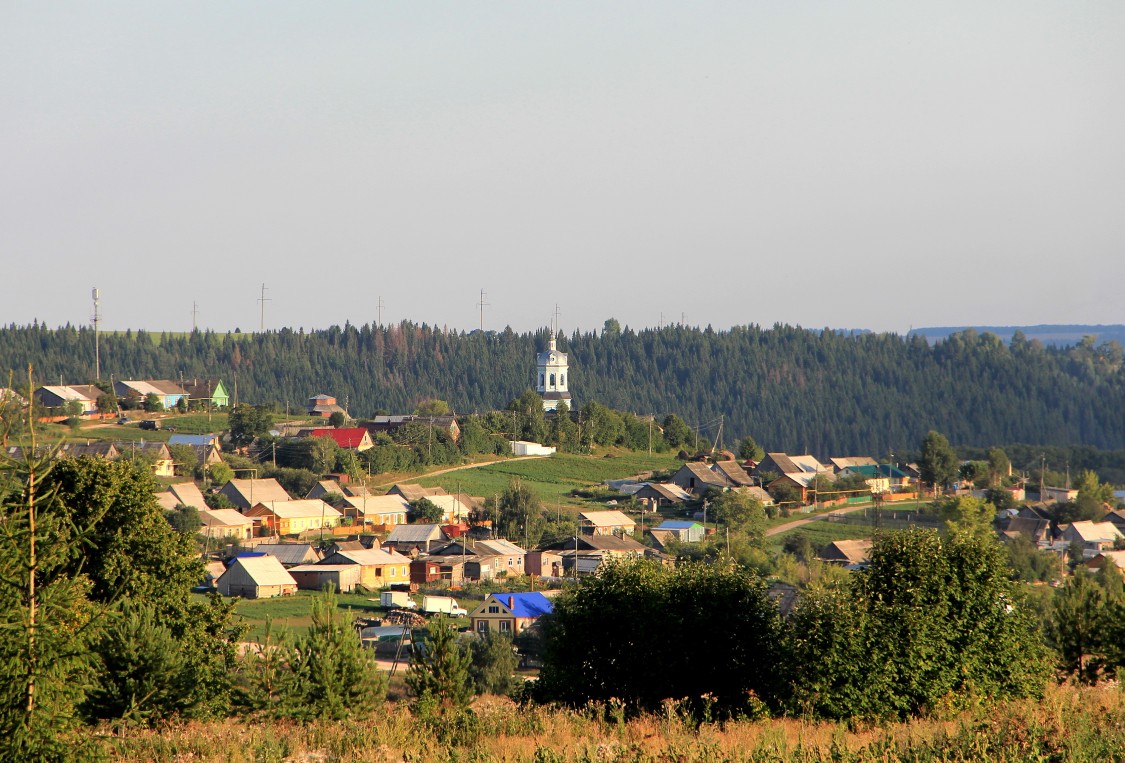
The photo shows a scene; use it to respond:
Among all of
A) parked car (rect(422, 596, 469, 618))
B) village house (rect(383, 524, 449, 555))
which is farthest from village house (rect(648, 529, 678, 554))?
parked car (rect(422, 596, 469, 618))

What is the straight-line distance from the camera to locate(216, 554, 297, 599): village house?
4156 cm

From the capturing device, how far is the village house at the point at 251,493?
182ft

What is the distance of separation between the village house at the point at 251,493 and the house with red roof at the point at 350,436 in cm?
839

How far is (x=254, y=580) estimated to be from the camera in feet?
137

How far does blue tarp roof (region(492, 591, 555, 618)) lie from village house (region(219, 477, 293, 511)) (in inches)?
819

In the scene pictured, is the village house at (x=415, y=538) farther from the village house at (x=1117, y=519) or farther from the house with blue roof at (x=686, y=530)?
the village house at (x=1117, y=519)

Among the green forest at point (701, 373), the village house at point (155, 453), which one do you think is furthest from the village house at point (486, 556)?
the green forest at point (701, 373)

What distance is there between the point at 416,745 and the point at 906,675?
7.60 m

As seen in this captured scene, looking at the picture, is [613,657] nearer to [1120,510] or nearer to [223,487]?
[223,487]

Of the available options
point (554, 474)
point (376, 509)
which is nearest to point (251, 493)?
point (376, 509)

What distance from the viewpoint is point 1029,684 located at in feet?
59.9

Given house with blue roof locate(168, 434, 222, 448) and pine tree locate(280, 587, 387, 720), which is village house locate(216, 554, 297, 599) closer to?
pine tree locate(280, 587, 387, 720)

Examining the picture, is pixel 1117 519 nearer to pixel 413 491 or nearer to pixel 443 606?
pixel 413 491

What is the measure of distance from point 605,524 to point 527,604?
16.1m
